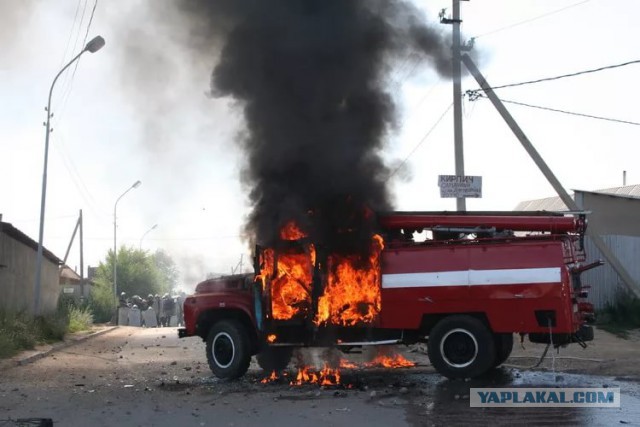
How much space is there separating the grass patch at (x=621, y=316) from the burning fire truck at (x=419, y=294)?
→ 6.91m

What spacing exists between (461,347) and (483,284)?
0.93m

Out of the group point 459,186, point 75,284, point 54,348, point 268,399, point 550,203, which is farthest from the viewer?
point 75,284

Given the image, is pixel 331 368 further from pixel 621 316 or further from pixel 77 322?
pixel 77 322

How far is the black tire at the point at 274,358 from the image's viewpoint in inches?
442

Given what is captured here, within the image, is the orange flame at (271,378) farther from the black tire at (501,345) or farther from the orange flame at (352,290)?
the black tire at (501,345)

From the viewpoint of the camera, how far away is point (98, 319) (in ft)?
117

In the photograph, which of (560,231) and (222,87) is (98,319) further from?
(560,231)

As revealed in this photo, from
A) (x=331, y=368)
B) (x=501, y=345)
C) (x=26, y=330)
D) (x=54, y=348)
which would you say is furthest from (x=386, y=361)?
(x=26, y=330)

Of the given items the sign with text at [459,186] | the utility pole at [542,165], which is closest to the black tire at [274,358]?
the sign with text at [459,186]

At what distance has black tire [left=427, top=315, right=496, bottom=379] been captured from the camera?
898cm

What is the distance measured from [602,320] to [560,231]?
8.34m

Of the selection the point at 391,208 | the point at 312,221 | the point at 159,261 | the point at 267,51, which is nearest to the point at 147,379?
the point at 312,221

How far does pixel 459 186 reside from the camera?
13.3 metres

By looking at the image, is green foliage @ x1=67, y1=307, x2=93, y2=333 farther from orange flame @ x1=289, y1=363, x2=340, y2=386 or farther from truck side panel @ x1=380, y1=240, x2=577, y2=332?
truck side panel @ x1=380, y1=240, x2=577, y2=332
